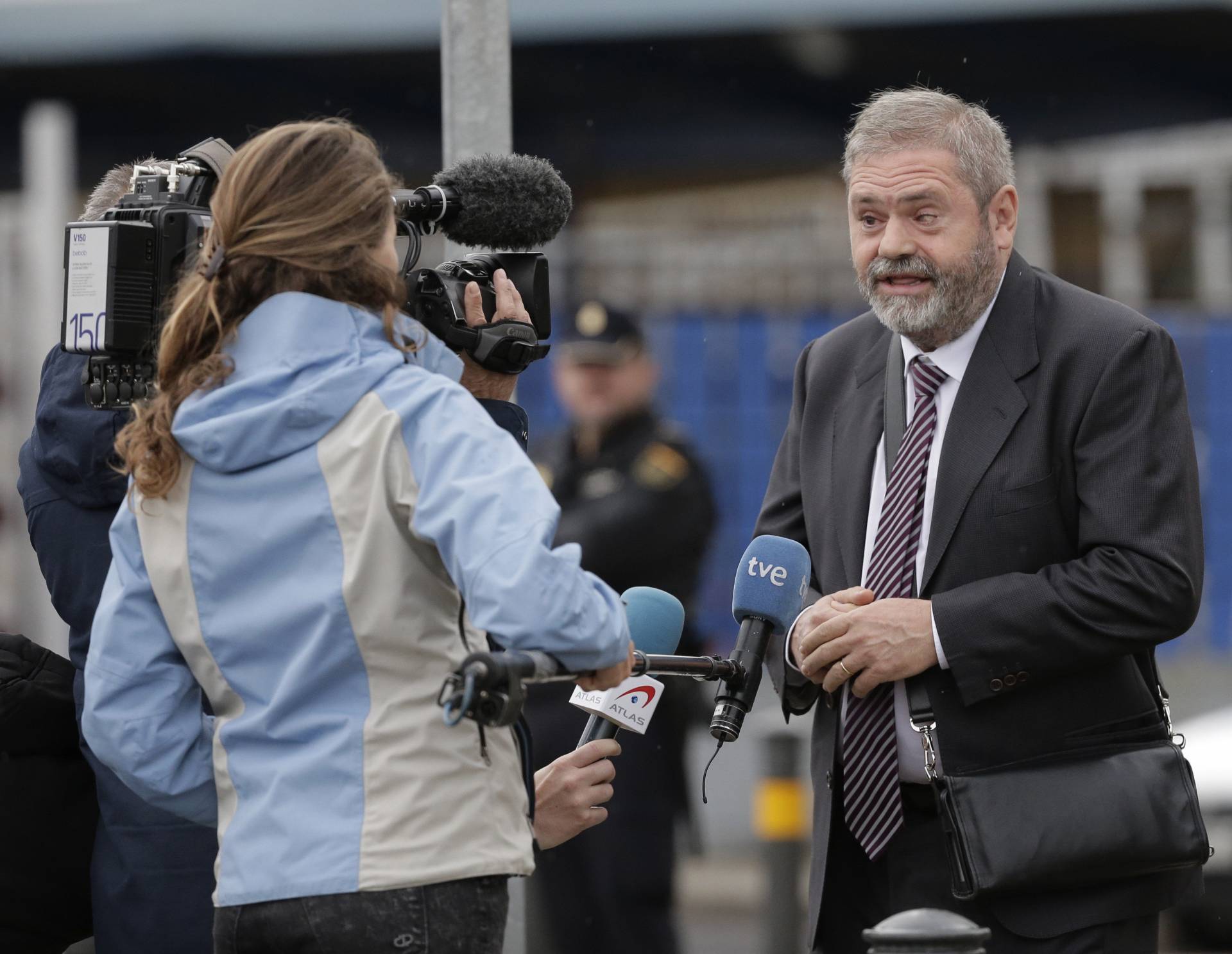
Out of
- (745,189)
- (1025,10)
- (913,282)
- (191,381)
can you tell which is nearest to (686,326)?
(745,189)

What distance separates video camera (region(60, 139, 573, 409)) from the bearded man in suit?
669 mm

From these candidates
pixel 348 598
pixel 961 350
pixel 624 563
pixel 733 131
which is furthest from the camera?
pixel 733 131

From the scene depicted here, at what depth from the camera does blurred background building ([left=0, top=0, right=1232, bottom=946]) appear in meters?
11.0

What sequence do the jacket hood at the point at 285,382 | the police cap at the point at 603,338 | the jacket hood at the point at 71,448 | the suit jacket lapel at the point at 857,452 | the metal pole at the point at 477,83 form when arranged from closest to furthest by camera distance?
1. the jacket hood at the point at 285,382
2. the jacket hood at the point at 71,448
3. the suit jacket lapel at the point at 857,452
4. the metal pole at the point at 477,83
5. the police cap at the point at 603,338

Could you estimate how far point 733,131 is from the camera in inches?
489

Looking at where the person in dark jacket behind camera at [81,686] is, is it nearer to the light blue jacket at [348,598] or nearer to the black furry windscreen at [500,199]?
the light blue jacket at [348,598]

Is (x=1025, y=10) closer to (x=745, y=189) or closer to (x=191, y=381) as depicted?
(x=745, y=189)

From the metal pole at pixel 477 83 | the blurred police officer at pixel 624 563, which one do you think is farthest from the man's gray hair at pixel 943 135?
the blurred police officer at pixel 624 563

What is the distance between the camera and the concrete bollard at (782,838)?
21.8 feet

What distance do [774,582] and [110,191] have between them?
142cm

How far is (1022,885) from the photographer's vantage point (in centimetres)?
319

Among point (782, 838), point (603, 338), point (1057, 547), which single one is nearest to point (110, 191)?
point (1057, 547)

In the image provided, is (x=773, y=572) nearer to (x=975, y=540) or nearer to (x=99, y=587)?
(x=975, y=540)

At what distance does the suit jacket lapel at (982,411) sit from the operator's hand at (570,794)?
669 millimetres
